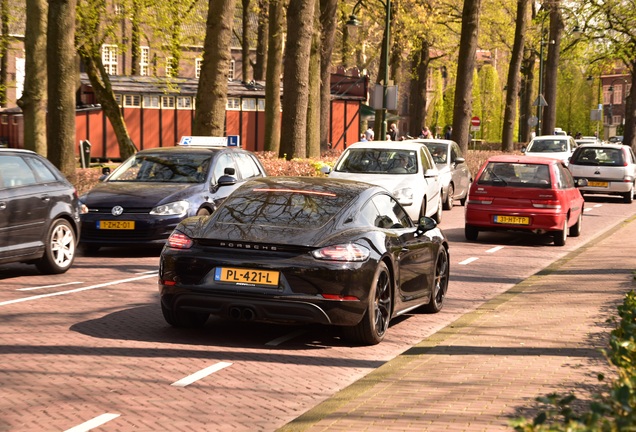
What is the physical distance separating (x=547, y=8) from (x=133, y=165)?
36543mm

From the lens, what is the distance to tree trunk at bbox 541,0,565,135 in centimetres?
5050

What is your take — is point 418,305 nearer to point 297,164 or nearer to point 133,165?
point 133,165

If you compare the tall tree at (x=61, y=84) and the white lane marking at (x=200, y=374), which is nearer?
the white lane marking at (x=200, y=374)

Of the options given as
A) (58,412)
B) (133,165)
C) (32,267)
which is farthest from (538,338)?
(133,165)

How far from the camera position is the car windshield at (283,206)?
9352mm

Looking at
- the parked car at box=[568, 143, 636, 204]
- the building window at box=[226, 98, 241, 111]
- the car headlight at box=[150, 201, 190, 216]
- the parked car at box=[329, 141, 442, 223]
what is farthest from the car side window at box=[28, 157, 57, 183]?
the building window at box=[226, 98, 241, 111]

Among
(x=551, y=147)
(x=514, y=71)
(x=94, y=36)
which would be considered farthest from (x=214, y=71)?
(x=514, y=71)

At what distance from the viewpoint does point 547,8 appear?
50.3 m

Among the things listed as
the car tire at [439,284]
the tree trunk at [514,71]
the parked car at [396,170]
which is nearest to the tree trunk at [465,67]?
the tree trunk at [514,71]

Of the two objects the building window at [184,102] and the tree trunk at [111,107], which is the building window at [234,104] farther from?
the tree trunk at [111,107]

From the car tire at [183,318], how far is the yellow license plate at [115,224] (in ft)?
19.3

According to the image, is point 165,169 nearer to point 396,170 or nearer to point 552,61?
point 396,170

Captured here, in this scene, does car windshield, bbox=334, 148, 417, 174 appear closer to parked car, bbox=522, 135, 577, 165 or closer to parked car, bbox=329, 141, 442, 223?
parked car, bbox=329, 141, 442, 223

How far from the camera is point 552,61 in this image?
169ft
